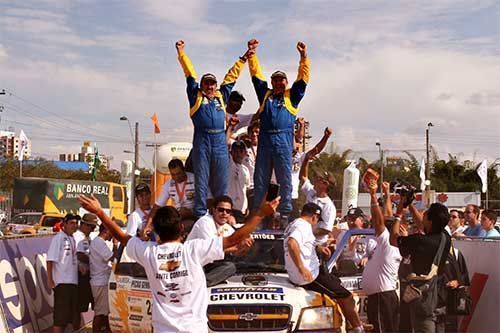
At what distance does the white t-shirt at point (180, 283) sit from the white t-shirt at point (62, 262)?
5416 millimetres

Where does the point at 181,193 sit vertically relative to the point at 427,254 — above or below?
above

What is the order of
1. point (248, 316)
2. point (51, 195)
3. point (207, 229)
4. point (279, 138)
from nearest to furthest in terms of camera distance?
point (248, 316) → point (207, 229) → point (279, 138) → point (51, 195)

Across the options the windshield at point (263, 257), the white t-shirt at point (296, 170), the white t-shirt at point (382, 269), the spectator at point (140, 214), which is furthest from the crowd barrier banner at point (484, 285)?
the spectator at point (140, 214)

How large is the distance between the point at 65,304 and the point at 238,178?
9.92 feet

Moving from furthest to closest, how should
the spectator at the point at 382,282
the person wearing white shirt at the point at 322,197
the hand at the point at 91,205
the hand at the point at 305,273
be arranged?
1. the person wearing white shirt at the point at 322,197
2. the spectator at the point at 382,282
3. the hand at the point at 305,273
4. the hand at the point at 91,205

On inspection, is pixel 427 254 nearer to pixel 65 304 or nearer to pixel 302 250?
pixel 302 250

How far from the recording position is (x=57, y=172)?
8106cm

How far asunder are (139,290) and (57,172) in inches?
2986

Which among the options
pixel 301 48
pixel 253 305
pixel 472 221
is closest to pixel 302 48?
pixel 301 48

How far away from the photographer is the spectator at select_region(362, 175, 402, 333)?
27.2 feet

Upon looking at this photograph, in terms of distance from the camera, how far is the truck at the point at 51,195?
37438mm

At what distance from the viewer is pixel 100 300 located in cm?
1077

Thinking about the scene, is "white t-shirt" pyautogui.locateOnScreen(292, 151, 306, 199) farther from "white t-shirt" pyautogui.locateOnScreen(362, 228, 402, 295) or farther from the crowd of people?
"white t-shirt" pyautogui.locateOnScreen(362, 228, 402, 295)

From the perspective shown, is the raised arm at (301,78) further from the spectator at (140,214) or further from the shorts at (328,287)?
the shorts at (328,287)
